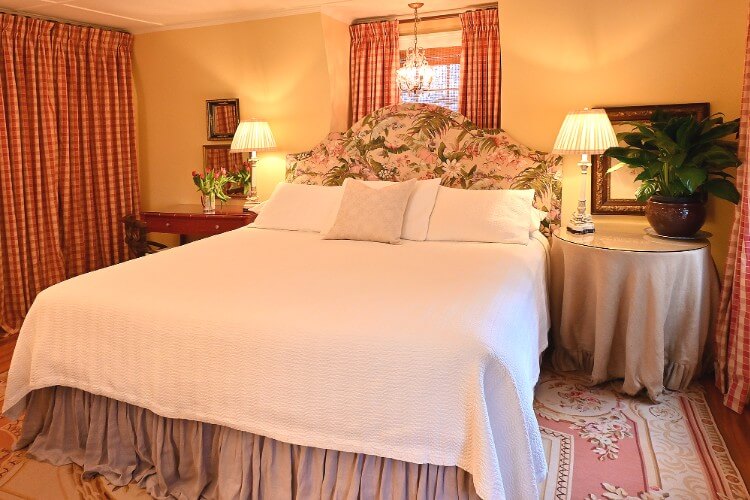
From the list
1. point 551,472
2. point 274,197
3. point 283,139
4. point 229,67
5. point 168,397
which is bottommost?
point 551,472

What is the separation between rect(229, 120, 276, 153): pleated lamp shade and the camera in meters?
4.25

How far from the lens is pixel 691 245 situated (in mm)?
2912

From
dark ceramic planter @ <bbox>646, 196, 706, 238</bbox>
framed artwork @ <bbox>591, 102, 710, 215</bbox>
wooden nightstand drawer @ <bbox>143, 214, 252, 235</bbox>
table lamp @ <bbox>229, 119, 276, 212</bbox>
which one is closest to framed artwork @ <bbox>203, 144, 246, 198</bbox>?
table lamp @ <bbox>229, 119, 276, 212</bbox>

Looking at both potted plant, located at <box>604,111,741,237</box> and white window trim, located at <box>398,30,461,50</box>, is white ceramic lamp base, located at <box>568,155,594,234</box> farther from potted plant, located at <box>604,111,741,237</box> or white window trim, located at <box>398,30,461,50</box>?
white window trim, located at <box>398,30,461,50</box>

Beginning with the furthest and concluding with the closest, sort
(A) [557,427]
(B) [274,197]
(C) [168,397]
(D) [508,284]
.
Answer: (B) [274,197] < (A) [557,427] < (D) [508,284] < (C) [168,397]

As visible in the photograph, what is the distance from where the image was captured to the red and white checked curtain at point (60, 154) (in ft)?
13.4

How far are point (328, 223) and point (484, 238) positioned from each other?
95cm

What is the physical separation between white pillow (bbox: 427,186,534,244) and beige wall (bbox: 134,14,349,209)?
1331 mm

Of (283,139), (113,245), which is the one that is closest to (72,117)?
(113,245)

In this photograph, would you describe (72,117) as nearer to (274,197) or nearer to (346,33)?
(274,197)

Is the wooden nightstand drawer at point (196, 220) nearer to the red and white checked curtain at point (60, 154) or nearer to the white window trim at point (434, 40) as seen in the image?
the red and white checked curtain at point (60, 154)

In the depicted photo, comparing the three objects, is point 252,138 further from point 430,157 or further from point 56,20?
point 56,20

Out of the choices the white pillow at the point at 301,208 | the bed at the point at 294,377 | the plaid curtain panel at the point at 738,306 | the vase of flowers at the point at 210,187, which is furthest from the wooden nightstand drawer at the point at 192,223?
the plaid curtain panel at the point at 738,306

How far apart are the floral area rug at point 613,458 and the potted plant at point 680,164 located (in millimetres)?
910
